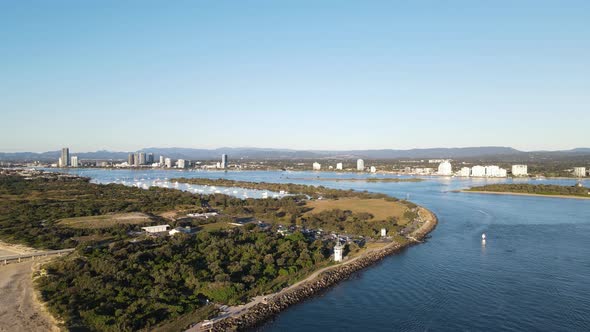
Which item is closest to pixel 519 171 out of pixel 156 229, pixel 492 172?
pixel 492 172

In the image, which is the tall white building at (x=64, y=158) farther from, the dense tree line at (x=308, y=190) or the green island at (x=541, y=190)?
the green island at (x=541, y=190)

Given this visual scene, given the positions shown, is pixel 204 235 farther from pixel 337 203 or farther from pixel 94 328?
pixel 337 203

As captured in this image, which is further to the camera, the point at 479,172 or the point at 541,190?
the point at 479,172

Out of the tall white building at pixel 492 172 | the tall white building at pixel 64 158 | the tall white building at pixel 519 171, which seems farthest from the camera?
the tall white building at pixel 64 158

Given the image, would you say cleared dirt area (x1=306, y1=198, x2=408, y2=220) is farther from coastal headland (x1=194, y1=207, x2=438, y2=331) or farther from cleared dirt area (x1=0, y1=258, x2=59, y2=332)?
cleared dirt area (x1=0, y1=258, x2=59, y2=332)

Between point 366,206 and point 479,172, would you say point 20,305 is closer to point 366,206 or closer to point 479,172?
point 366,206

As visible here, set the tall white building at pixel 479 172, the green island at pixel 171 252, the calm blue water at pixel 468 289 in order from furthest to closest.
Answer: the tall white building at pixel 479 172 < the calm blue water at pixel 468 289 < the green island at pixel 171 252

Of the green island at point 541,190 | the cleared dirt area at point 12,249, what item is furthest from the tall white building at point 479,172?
the cleared dirt area at point 12,249
